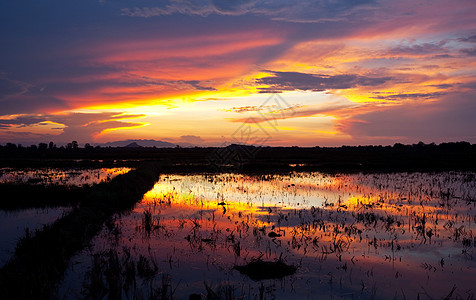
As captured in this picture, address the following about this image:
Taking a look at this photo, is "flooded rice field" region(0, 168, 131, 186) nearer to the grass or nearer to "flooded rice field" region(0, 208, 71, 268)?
"flooded rice field" region(0, 208, 71, 268)

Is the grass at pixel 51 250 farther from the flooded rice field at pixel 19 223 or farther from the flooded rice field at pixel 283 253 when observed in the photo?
the flooded rice field at pixel 19 223

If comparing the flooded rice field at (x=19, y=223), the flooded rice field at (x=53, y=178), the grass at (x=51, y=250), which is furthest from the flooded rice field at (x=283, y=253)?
the flooded rice field at (x=53, y=178)

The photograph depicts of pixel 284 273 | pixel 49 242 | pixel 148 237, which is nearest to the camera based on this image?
pixel 284 273

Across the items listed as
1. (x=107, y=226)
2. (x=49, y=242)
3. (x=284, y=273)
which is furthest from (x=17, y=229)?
(x=284, y=273)

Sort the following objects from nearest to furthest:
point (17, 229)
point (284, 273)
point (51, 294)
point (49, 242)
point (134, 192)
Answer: point (51, 294) → point (284, 273) → point (49, 242) → point (17, 229) → point (134, 192)

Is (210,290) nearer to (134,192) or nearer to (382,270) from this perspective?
(382,270)

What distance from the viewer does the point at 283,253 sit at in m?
7.65

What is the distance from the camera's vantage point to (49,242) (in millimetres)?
7504

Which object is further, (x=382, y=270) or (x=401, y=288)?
(x=382, y=270)

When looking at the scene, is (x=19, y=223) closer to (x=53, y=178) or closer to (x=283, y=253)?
(x=283, y=253)

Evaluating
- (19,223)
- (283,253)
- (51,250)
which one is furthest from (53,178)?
(283,253)

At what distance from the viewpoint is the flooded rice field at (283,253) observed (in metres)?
5.80

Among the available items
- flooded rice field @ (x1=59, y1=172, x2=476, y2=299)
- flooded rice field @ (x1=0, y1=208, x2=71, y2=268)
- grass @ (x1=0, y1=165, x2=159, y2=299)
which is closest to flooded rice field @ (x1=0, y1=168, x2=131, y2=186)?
flooded rice field @ (x1=0, y1=208, x2=71, y2=268)

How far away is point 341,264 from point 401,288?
1339 millimetres
